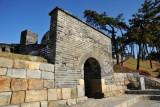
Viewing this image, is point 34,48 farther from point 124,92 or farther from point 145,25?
point 145,25

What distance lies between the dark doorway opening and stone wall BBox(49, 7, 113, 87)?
29 centimetres

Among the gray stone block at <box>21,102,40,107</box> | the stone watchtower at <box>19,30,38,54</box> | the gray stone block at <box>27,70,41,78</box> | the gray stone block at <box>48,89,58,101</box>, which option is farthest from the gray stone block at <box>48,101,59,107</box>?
the stone watchtower at <box>19,30,38,54</box>

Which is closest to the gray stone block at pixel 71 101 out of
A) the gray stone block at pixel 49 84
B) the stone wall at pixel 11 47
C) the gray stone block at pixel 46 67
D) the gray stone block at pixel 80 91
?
the gray stone block at pixel 80 91

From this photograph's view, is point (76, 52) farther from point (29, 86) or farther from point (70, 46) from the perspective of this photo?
point (29, 86)

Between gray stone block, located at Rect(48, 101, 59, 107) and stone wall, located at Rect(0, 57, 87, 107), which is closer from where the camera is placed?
stone wall, located at Rect(0, 57, 87, 107)

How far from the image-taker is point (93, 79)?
6.78 meters

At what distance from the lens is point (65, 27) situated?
5156 mm

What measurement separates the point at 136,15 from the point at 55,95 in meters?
16.4

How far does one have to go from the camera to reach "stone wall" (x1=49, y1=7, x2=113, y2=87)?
4562mm

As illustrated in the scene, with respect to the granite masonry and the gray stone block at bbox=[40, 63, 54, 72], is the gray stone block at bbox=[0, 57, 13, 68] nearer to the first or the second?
the granite masonry

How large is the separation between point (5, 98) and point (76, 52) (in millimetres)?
3257

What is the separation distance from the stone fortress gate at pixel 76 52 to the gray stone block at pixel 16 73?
3.93 ft

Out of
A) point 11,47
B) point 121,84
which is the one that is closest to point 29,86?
point 121,84

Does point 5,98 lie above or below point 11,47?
below
